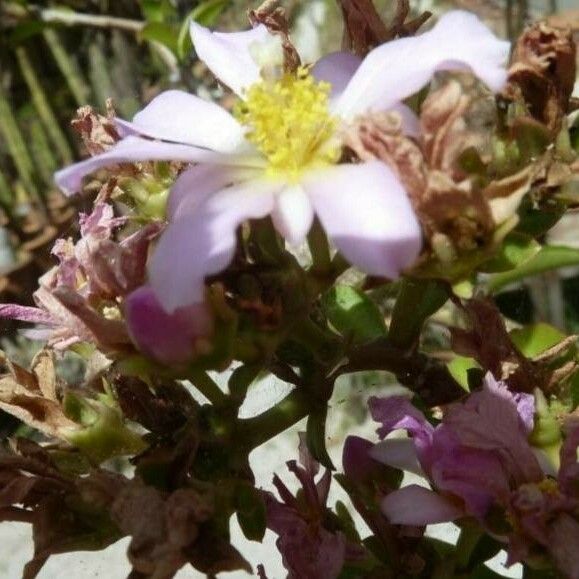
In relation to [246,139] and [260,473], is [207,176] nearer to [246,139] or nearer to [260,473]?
[246,139]

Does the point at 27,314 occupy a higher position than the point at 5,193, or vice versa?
the point at 27,314

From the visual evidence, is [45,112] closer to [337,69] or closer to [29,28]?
[29,28]

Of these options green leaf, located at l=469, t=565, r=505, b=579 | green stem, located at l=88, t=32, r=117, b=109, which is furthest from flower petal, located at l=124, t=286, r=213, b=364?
green stem, located at l=88, t=32, r=117, b=109

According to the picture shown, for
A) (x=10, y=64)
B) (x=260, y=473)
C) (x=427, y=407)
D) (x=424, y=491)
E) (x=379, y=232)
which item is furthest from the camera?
(x=10, y=64)

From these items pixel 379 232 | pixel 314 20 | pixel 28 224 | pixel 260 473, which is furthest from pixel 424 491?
pixel 314 20

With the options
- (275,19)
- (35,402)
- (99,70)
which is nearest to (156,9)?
(99,70)

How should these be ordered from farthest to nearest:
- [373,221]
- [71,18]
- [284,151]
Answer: [71,18]
[284,151]
[373,221]

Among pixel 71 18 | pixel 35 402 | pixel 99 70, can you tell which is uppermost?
pixel 35 402

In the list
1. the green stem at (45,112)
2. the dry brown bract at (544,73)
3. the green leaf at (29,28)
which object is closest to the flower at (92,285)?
the dry brown bract at (544,73)
